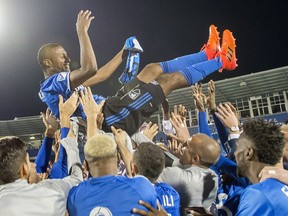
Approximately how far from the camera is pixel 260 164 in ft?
6.53

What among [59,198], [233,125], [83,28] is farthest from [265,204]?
[83,28]

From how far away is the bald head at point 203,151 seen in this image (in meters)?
2.89

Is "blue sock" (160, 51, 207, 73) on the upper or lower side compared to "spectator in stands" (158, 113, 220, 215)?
upper

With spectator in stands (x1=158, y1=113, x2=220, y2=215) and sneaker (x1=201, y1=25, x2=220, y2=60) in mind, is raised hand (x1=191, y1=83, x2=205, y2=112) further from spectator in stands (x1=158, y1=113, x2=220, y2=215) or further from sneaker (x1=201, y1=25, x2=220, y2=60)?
spectator in stands (x1=158, y1=113, x2=220, y2=215)

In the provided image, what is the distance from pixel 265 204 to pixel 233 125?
1388 mm

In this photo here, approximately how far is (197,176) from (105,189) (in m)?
0.92

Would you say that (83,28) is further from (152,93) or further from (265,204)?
(265,204)

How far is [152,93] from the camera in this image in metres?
4.12

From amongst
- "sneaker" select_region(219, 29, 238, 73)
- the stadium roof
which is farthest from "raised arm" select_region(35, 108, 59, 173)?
the stadium roof

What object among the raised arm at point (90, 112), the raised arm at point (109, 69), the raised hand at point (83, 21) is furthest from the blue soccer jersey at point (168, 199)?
the raised arm at point (109, 69)

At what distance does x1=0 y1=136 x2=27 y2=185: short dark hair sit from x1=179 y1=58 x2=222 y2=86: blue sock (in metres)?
2.57

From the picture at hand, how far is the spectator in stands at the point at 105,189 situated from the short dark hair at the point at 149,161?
203mm

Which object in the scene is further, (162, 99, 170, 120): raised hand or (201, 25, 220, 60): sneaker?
(201, 25, 220, 60): sneaker

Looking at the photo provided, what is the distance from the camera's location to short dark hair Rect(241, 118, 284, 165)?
1983 millimetres
